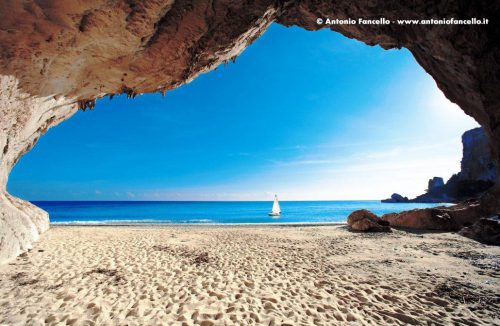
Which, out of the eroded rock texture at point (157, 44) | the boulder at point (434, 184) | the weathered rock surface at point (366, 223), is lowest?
the weathered rock surface at point (366, 223)

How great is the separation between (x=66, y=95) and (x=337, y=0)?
10320mm

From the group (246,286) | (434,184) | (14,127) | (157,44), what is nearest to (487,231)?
(246,286)

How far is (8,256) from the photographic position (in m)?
7.30

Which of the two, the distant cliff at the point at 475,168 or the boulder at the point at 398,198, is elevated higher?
the distant cliff at the point at 475,168

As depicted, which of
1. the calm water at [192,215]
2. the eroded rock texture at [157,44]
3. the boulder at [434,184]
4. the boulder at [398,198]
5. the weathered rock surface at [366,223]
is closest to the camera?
the eroded rock texture at [157,44]

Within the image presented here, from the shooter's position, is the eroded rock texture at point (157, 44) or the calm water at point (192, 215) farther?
the calm water at point (192, 215)

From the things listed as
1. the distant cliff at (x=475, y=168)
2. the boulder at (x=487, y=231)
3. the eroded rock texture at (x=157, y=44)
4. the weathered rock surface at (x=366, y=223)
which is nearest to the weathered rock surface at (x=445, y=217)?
the weathered rock surface at (x=366, y=223)

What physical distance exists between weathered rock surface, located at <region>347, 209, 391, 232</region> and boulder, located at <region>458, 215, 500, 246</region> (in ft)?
14.3

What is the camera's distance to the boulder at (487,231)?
1135 cm

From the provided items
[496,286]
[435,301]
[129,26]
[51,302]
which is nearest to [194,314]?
[51,302]

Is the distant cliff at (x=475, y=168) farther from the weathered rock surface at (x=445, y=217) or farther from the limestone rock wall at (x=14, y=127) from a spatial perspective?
the limestone rock wall at (x=14, y=127)

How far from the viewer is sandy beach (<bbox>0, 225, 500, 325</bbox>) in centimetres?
441

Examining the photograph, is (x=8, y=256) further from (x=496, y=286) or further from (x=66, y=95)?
(x=496, y=286)

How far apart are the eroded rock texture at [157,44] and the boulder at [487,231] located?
21.5ft
